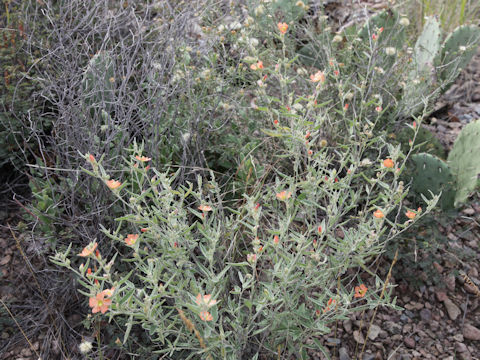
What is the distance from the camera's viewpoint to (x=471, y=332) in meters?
2.23

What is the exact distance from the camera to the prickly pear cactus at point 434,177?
2355mm

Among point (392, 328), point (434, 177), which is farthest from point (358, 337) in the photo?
point (434, 177)

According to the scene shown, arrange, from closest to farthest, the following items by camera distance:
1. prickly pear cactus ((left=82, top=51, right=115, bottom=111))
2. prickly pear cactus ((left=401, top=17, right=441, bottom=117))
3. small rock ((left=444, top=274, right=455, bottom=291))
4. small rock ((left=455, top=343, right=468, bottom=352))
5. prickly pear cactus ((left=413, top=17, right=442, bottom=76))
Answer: prickly pear cactus ((left=82, top=51, right=115, bottom=111)), small rock ((left=455, top=343, right=468, bottom=352)), small rock ((left=444, top=274, right=455, bottom=291)), prickly pear cactus ((left=401, top=17, right=441, bottom=117)), prickly pear cactus ((left=413, top=17, right=442, bottom=76))

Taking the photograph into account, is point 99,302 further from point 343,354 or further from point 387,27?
point 387,27

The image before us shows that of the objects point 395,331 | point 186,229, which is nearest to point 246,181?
point 186,229

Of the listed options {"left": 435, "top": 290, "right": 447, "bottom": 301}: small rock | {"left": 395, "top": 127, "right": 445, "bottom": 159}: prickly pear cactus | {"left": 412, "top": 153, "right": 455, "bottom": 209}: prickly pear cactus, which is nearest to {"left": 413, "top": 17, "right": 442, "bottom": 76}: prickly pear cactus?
{"left": 395, "top": 127, "right": 445, "bottom": 159}: prickly pear cactus

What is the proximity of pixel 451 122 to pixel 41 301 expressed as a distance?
9.11ft

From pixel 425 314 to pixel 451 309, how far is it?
0.13 meters

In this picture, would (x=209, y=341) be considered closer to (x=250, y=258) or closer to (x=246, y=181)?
(x=250, y=258)

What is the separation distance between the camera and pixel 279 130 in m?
1.88

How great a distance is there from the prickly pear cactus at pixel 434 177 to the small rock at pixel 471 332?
22.8 inches

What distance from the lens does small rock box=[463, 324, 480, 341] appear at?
2.21 m

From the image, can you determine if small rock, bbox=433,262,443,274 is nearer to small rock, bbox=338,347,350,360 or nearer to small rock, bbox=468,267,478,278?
small rock, bbox=468,267,478,278

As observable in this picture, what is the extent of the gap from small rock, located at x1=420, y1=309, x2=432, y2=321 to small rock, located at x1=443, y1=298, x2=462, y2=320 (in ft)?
0.30
